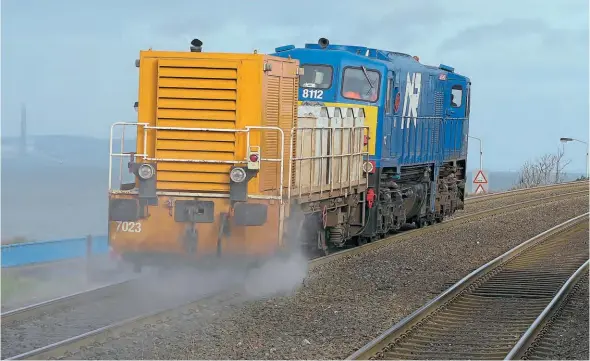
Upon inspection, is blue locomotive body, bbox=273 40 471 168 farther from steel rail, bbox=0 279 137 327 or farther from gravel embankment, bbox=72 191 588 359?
steel rail, bbox=0 279 137 327

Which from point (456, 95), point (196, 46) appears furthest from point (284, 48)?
point (456, 95)

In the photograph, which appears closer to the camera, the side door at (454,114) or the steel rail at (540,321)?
the steel rail at (540,321)

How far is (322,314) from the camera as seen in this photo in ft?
34.8

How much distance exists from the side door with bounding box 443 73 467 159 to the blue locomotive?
0.46 feet

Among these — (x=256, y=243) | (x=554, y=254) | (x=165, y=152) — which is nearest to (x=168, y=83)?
(x=165, y=152)

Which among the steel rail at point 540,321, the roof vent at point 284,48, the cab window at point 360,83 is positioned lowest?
the steel rail at point 540,321

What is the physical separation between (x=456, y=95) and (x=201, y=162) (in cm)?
1191

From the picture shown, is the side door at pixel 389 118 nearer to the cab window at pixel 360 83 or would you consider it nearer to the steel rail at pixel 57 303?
the cab window at pixel 360 83

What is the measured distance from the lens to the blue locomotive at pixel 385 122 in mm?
16078

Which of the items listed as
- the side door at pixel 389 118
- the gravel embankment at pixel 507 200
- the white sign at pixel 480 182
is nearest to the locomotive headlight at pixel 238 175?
the side door at pixel 389 118

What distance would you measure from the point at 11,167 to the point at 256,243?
11694cm

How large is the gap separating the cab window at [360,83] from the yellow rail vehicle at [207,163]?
3.48 metres

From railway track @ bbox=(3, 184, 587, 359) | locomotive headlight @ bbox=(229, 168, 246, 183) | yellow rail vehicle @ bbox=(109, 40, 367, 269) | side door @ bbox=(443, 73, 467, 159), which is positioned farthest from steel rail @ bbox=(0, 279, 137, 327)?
side door @ bbox=(443, 73, 467, 159)

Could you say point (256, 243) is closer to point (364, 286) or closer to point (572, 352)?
point (364, 286)
